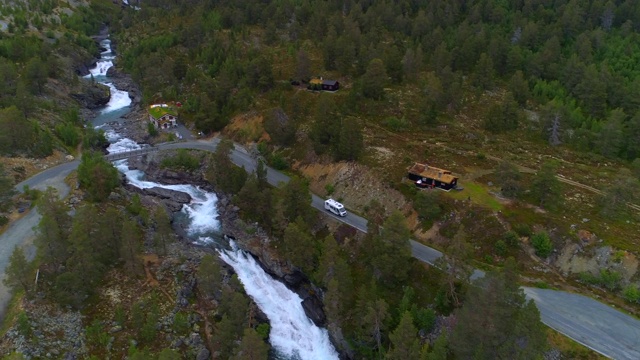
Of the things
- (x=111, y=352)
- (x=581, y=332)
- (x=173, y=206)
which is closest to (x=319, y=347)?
(x=111, y=352)

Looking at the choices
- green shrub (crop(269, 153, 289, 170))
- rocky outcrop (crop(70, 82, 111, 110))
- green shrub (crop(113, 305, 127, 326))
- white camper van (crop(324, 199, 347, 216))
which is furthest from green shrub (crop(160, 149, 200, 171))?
rocky outcrop (crop(70, 82, 111, 110))

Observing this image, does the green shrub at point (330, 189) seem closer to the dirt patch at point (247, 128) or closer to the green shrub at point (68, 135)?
the dirt patch at point (247, 128)

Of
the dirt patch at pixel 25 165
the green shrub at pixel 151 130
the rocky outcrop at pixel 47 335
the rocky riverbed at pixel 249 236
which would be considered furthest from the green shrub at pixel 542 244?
the green shrub at pixel 151 130

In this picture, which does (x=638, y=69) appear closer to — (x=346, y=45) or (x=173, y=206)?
(x=346, y=45)

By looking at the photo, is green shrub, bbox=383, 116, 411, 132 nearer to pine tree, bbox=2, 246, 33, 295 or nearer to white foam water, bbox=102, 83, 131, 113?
pine tree, bbox=2, 246, 33, 295

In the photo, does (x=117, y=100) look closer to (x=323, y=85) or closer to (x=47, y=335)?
Answer: (x=323, y=85)

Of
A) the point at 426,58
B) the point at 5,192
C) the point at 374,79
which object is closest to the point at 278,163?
the point at 374,79
